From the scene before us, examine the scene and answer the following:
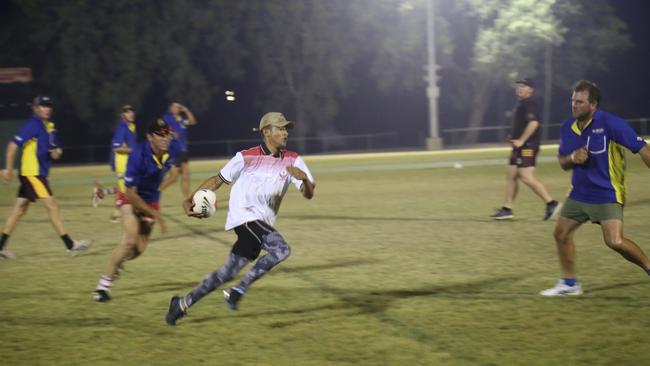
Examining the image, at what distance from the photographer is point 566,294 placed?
7527mm

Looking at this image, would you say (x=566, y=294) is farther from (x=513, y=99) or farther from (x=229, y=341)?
(x=513, y=99)

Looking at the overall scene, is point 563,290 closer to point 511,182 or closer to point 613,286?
point 613,286

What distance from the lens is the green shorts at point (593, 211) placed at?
280 inches

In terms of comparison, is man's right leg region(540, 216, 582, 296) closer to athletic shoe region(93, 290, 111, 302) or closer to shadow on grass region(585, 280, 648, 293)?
shadow on grass region(585, 280, 648, 293)

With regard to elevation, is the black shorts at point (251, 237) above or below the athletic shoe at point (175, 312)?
above

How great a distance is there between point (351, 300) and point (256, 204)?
1.50m

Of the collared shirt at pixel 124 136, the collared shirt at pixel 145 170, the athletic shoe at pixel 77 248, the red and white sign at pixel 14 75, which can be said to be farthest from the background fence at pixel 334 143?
the collared shirt at pixel 145 170

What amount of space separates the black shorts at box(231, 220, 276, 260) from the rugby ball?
0.94 ft

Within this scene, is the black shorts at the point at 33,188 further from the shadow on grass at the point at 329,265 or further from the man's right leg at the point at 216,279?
the man's right leg at the point at 216,279

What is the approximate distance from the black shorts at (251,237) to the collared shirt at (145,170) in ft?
4.40

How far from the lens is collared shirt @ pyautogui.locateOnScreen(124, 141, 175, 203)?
7.51 meters

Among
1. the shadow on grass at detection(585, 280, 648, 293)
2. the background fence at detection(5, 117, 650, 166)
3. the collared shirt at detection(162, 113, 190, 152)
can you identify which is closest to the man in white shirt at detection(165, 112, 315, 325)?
the shadow on grass at detection(585, 280, 648, 293)

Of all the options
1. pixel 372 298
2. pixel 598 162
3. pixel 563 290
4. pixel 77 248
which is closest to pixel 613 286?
pixel 563 290

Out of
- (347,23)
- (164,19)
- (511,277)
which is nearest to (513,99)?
(347,23)
